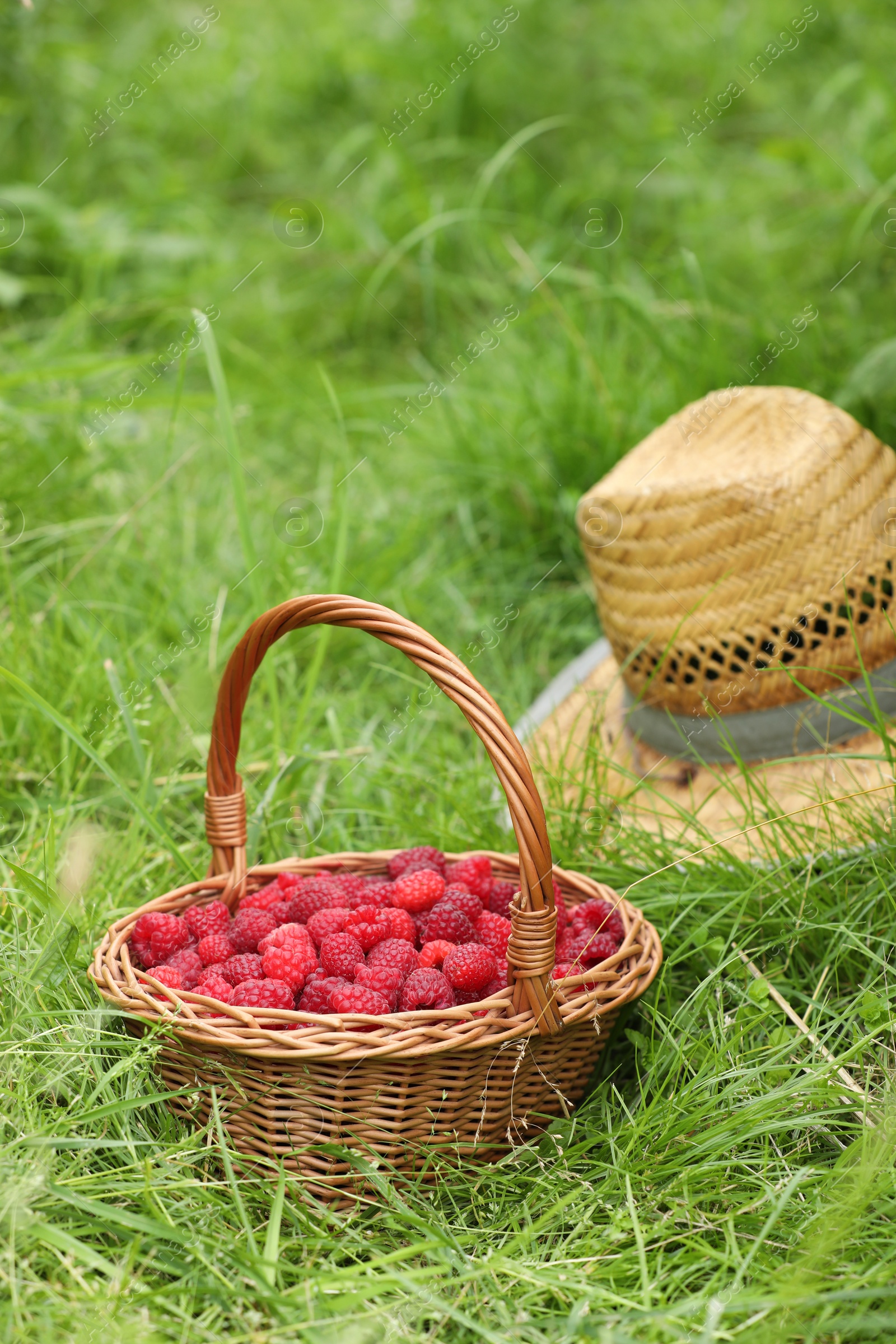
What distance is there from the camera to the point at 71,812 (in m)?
1.69

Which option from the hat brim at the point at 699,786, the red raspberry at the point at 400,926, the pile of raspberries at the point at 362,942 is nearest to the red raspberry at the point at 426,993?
the pile of raspberries at the point at 362,942

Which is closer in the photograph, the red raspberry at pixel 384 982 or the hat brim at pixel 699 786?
the red raspberry at pixel 384 982

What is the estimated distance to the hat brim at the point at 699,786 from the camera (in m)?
1.51

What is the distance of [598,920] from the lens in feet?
4.61

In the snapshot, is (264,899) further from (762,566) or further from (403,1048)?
(762,566)

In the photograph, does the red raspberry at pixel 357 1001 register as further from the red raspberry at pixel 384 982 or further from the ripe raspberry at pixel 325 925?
the ripe raspberry at pixel 325 925

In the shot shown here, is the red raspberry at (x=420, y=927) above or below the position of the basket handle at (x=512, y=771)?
below

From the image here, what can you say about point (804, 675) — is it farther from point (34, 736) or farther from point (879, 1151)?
point (34, 736)

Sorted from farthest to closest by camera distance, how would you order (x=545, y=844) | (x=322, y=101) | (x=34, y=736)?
(x=322, y=101), (x=34, y=736), (x=545, y=844)

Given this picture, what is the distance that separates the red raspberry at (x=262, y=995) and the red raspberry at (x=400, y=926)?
0.16 meters

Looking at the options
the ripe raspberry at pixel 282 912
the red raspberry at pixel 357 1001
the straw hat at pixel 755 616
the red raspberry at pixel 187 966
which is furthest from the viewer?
the straw hat at pixel 755 616

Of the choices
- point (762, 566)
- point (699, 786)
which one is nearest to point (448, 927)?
point (699, 786)

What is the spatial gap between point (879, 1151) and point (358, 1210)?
52cm

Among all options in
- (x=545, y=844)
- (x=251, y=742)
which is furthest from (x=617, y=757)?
(x=545, y=844)
